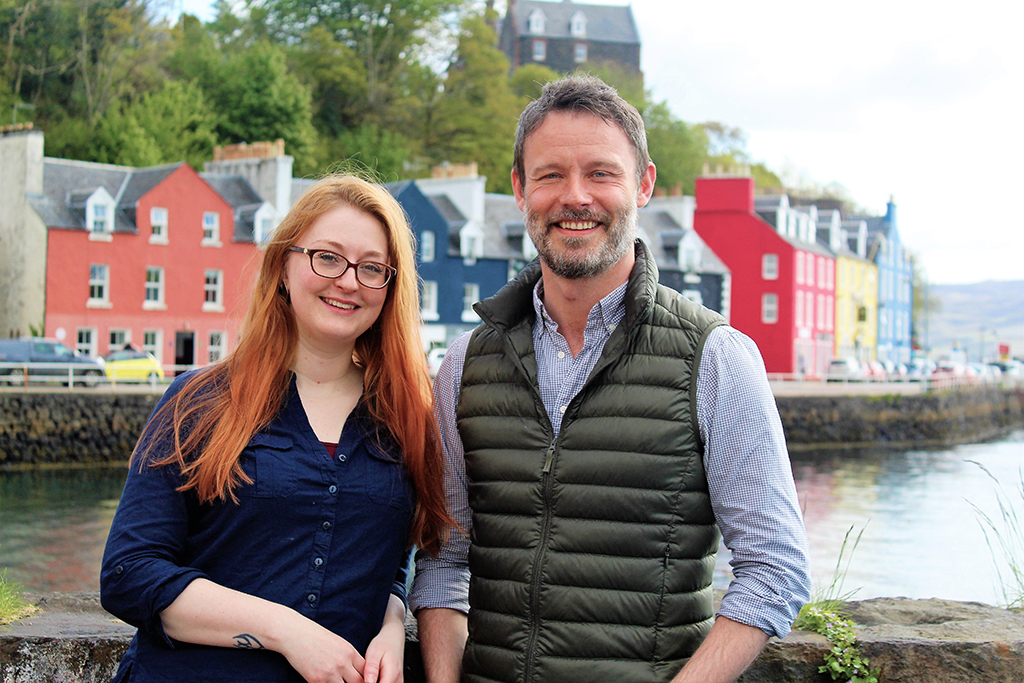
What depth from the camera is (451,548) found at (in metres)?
2.60

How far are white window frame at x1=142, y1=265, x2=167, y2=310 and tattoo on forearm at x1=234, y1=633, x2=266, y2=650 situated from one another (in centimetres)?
2904

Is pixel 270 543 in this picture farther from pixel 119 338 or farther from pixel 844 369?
pixel 844 369

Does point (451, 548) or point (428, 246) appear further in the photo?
point (428, 246)

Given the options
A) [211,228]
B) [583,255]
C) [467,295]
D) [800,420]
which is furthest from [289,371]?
[467,295]

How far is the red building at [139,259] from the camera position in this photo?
93.3 feet

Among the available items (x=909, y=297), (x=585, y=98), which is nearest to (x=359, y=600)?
(x=585, y=98)

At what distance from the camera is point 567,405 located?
243 centimetres

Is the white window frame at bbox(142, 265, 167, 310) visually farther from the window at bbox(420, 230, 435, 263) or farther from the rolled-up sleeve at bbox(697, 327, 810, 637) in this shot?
the rolled-up sleeve at bbox(697, 327, 810, 637)

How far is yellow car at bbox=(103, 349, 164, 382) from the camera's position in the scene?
25.5 m

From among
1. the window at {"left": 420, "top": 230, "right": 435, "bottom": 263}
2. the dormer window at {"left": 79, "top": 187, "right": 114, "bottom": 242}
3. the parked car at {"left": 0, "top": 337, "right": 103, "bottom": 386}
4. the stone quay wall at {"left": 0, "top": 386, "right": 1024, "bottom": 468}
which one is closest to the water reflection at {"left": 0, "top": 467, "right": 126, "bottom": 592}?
the stone quay wall at {"left": 0, "top": 386, "right": 1024, "bottom": 468}

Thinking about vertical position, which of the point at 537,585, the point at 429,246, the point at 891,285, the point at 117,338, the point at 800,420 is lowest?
the point at 800,420

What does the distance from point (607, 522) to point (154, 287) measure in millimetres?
29648

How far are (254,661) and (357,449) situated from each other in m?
0.52

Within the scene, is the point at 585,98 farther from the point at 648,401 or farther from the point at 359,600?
the point at 359,600
